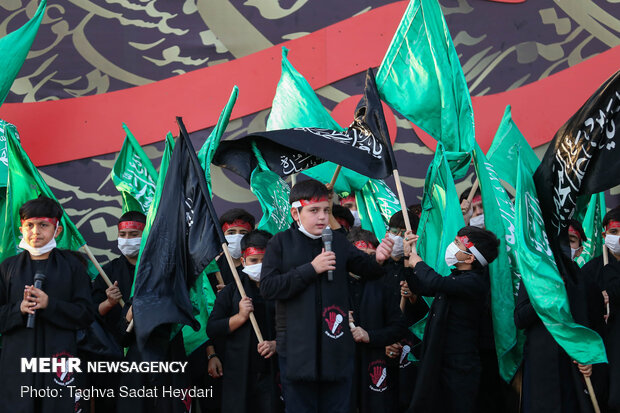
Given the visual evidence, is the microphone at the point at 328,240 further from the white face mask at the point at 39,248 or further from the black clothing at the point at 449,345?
the white face mask at the point at 39,248

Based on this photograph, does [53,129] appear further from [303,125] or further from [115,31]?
[303,125]

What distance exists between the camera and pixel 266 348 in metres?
4.97

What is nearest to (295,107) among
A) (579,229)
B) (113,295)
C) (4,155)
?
(113,295)

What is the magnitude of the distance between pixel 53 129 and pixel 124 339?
3186 mm

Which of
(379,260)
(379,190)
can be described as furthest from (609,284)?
(379,190)

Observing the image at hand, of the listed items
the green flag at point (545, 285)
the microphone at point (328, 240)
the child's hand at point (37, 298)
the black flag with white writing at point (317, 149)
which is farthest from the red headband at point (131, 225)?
the green flag at point (545, 285)

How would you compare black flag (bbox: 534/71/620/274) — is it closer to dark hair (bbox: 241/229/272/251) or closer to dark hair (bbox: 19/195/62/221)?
dark hair (bbox: 241/229/272/251)

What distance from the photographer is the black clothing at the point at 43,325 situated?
4875 millimetres

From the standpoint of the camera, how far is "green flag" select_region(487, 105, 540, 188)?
6.59m

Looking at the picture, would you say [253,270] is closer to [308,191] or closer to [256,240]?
[256,240]

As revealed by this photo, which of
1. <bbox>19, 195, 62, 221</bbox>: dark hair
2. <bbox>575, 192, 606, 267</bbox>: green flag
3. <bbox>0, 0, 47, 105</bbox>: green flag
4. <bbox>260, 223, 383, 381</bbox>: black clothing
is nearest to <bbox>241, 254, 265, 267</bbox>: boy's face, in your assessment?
<bbox>260, 223, 383, 381</bbox>: black clothing

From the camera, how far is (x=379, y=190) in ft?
22.4

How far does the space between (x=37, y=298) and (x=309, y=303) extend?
1686 millimetres

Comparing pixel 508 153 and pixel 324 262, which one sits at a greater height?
pixel 508 153
